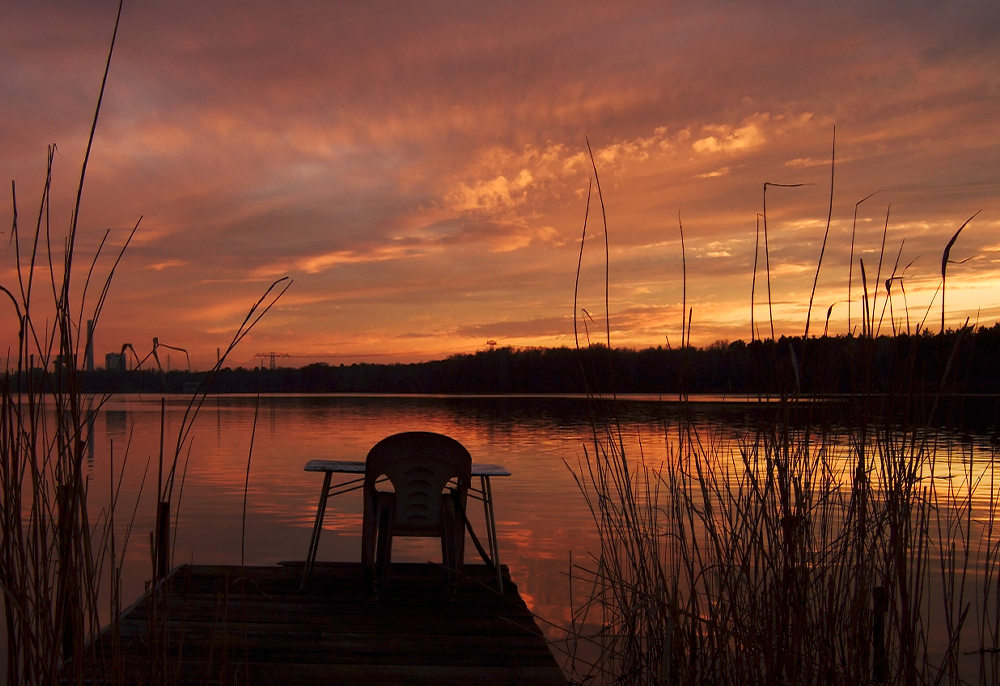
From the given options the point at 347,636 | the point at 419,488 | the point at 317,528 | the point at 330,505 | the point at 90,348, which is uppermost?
the point at 90,348

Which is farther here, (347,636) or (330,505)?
(330,505)

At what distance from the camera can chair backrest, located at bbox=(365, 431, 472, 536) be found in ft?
12.4

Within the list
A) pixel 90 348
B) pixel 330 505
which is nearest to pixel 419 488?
pixel 90 348

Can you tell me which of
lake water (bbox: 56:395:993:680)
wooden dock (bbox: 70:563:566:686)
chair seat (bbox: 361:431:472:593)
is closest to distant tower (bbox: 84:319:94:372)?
lake water (bbox: 56:395:993:680)

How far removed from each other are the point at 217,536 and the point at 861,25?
772 cm

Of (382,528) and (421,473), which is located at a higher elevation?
(421,473)

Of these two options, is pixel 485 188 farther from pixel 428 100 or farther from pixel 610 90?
pixel 610 90

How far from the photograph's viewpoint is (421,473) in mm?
3801

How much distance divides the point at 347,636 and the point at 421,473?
0.81 meters

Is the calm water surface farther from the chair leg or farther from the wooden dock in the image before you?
the chair leg

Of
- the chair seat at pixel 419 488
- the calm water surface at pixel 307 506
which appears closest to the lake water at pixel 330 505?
the calm water surface at pixel 307 506

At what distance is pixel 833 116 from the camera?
2307mm

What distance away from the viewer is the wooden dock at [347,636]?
2.88 meters

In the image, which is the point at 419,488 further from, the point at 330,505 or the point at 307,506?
the point at 330,505
